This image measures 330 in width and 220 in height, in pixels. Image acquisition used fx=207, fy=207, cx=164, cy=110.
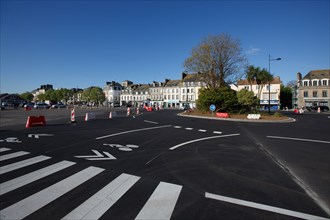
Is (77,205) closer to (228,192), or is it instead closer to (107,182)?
(107,182)

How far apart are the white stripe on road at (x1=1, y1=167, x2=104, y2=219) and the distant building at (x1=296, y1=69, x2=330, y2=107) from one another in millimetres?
73975

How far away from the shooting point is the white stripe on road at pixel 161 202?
334cm

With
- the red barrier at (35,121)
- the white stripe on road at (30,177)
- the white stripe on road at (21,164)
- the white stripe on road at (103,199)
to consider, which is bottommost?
the white stripe on road at (103,199)

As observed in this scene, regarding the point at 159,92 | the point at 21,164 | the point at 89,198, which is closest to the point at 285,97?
the point at 159,92

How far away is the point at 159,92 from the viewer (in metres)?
92.0

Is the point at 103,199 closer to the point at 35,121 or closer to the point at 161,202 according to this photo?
the point at 161,202

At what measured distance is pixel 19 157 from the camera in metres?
6.70

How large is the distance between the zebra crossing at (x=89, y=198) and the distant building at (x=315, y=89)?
73.3 meters

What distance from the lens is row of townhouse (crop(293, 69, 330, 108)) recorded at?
6075cm

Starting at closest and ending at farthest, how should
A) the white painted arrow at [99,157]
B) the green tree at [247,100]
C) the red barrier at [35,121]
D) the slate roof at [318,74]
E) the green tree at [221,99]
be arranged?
1. the white painted arrow at [99,157]
2. the red barrier at [35,121]
3. the green tree at [221,99]
4. the green tree at [247,100]
5. the slate roof at [318,74]

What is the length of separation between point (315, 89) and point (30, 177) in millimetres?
75095

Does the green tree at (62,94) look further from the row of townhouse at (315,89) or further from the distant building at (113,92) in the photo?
the row of townhouse at (315,89)

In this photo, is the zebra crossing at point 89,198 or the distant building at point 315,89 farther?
the distant building at point 315,89

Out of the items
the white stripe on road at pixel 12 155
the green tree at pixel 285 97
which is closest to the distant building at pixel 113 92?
the green tree at pixel 285 97
